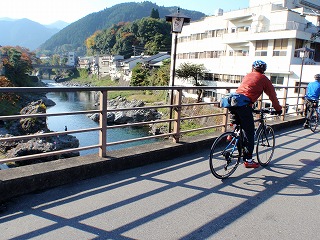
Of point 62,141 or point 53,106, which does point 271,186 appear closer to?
point 62,141

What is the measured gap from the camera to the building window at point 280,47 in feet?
85.9

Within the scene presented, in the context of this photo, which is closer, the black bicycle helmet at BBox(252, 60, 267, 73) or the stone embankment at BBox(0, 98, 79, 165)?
the black bicycle helmet at BBox(252, 60, 267, 73)

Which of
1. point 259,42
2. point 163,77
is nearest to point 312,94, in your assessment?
point 259,42

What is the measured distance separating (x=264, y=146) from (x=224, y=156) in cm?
109

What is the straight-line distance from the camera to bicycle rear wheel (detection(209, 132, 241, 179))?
3.86 meters

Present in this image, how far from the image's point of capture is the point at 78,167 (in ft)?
11.9

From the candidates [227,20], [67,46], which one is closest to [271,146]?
[227,20]

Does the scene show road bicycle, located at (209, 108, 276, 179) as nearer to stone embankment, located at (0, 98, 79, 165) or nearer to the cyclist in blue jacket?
the cyclist in blue jacket

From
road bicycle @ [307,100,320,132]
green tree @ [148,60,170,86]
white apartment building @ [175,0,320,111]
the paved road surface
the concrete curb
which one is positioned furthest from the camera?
green tree @ [148,60,170,86]

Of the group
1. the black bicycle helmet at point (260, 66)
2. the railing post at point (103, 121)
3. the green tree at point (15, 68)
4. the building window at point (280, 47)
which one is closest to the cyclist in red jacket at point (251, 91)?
the black bicycle helmet at point (260, 66)

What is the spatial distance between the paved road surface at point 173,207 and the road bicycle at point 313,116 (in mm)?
3756

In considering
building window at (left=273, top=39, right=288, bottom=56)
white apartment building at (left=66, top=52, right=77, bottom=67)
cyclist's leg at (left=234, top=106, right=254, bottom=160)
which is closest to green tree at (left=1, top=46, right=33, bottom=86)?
building window at (left=273, top=39, right=288, bottom=56)

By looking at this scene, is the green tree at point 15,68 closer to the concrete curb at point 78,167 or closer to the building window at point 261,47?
the building window at point 261,47

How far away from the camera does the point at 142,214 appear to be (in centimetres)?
291
